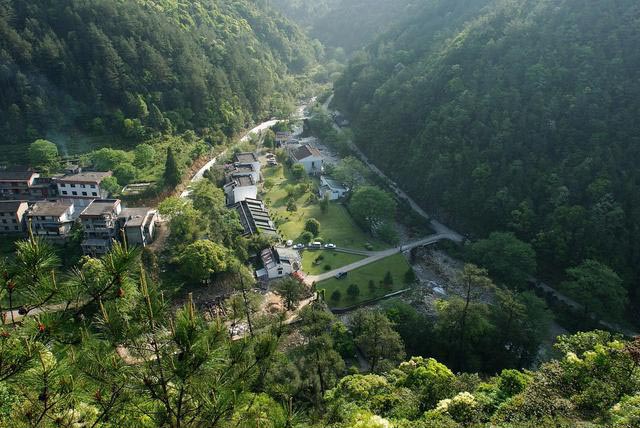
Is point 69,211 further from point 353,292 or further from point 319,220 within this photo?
point 353,292

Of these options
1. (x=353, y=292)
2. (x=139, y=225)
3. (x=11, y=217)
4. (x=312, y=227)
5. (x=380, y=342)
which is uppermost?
(x=11, y=217)

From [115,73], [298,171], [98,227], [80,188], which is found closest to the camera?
[98,227]

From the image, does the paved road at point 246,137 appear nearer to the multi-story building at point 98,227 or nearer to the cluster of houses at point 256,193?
the cluster of houses at point 256,193

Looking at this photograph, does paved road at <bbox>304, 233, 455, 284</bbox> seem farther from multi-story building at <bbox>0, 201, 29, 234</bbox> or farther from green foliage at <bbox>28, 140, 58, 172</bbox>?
green foliage at <bbox>28, 140, 58, 172</bbox>

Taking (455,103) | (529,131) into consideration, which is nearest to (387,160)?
(455,103)

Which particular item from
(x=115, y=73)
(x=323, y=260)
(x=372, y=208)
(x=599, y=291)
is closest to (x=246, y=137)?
(x=115, y=73)

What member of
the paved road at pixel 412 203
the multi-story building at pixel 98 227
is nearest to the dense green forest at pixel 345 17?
the paved road at pixel 412 203

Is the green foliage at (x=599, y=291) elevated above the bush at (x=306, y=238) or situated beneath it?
situated beneath
